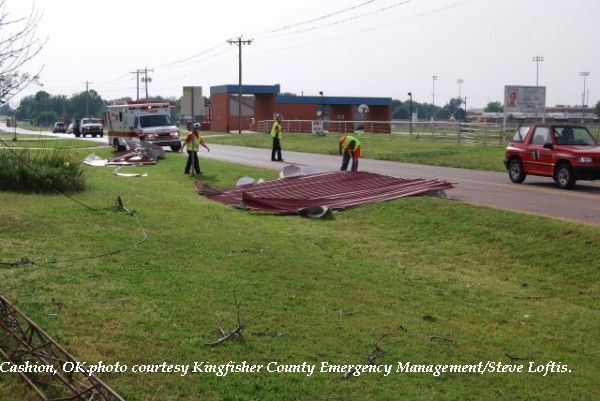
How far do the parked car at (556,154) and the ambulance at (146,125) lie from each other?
19.4 m

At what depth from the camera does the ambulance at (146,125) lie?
36.2m

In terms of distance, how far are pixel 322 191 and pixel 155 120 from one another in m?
21.2

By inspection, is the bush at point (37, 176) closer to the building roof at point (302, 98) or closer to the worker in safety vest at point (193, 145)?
the worker in safety vest at point (193, 145)

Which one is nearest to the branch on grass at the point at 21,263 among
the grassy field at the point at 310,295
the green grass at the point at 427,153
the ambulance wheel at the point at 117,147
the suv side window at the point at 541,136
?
the grassy field at the point at 310,295

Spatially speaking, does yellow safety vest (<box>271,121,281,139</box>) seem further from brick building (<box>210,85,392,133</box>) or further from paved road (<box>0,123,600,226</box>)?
brick building (<box>210,85,392,133</box>)

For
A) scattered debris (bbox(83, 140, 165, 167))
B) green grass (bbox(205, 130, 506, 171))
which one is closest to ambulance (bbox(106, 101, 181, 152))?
scattered debris (bbox(83, 140, 165, 167))

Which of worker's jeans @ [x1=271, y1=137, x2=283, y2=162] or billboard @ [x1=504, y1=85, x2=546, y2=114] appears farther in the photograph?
billboard @ [x1=504, y1=85, x2=546, y2=114]

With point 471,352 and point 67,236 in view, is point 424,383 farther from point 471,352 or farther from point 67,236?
point 67,236

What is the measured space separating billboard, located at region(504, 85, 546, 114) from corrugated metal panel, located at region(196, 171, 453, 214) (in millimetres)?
34969

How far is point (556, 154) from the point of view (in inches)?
776

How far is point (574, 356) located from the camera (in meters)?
7.64

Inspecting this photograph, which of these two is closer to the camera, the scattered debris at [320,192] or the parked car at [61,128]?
the scattered debris at [320,192]

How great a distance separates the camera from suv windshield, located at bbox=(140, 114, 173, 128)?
121ft

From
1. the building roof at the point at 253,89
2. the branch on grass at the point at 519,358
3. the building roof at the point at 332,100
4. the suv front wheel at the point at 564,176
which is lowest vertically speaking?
the branch on grass at the point at 519,358
